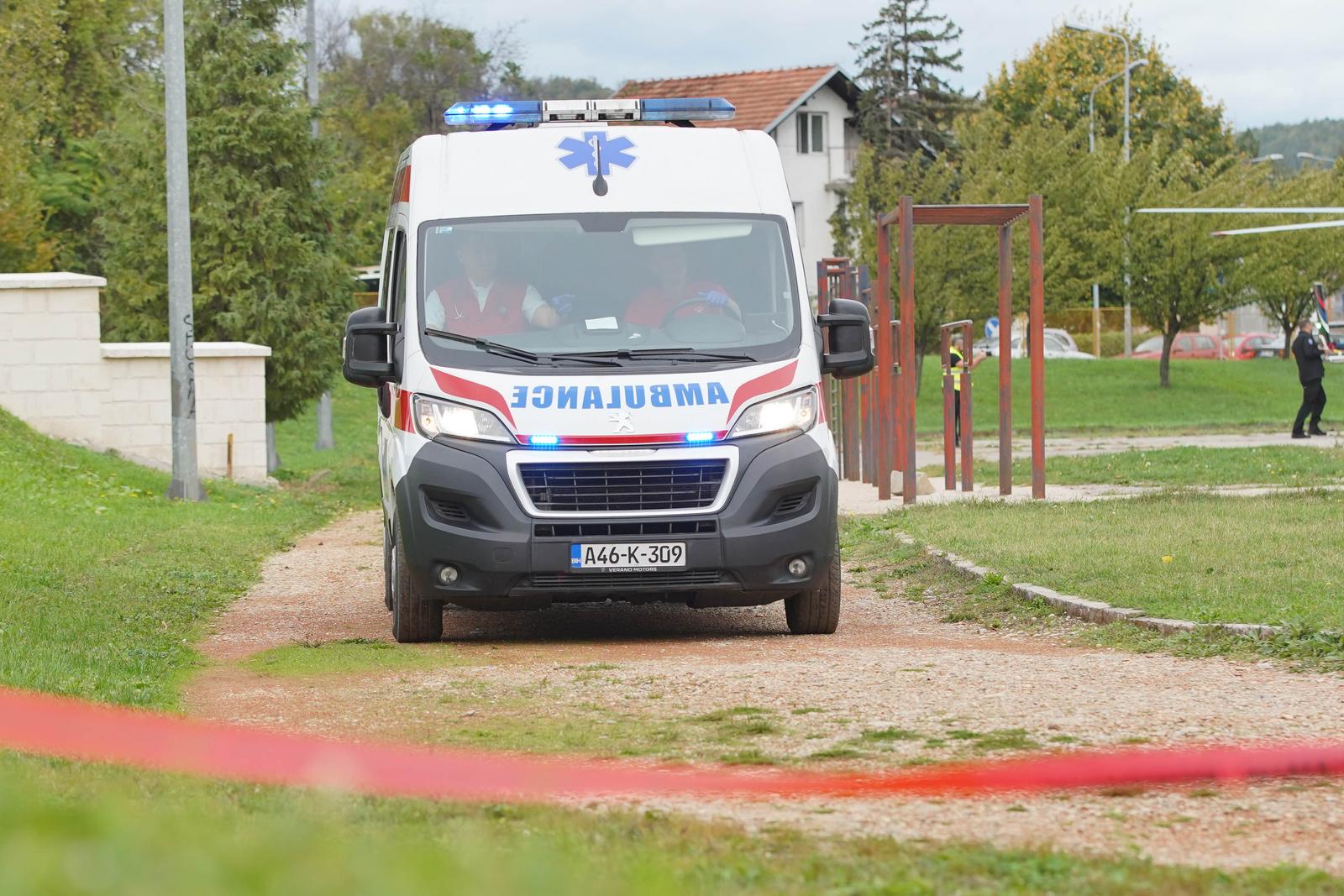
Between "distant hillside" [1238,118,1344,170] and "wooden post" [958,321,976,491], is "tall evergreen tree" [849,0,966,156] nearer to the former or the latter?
"wooden post" [958,321,976,491]

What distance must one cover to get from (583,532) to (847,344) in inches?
69.6

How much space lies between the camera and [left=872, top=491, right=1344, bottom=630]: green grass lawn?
10.3 m

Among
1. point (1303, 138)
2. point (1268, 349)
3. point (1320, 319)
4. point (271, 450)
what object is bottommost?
point (271, 450)

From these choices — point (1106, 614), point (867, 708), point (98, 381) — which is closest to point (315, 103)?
point (98, 381)

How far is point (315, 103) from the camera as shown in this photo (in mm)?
29375

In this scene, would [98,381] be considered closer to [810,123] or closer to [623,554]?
[623,554]

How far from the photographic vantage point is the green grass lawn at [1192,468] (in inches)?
811

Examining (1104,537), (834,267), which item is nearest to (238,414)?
(834,267)

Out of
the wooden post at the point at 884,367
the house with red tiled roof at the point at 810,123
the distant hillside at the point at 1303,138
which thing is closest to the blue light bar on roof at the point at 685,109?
the wooden post at the point at 884,367

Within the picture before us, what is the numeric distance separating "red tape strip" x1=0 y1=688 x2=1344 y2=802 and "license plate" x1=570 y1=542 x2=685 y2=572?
300cm

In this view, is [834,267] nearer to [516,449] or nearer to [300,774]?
[516,449]

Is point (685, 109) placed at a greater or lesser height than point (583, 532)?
greater

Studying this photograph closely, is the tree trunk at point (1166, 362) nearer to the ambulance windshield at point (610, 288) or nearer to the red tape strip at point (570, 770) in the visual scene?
the ambulance windshield at point (610, 288)

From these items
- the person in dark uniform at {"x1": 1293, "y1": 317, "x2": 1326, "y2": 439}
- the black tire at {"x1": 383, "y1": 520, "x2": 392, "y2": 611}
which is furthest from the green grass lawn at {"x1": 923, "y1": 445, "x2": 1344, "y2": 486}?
the black tire at {"x1": 383, "y1": 520, "x2": 392, "y2": 611}
